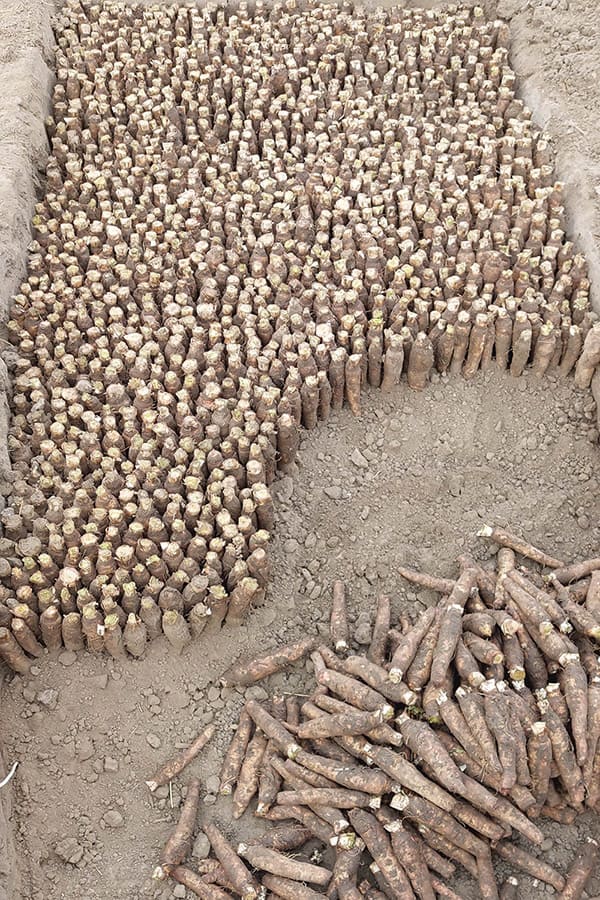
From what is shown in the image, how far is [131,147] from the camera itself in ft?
22.4

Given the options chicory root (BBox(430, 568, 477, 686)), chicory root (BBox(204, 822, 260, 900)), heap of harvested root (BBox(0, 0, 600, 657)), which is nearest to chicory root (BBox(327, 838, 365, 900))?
chicory root (BBox(204, 822, 260, 900))

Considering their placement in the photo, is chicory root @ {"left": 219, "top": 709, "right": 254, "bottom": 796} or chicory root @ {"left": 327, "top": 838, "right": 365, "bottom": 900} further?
chicory root @ {"left": 219, "top": 709, "right": 254, "bottom": 796}

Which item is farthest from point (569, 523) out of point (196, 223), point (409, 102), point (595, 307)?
point (409, 102)

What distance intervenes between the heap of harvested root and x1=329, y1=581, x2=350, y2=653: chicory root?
472 millimetres

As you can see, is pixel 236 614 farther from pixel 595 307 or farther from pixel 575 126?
pixel 575 126

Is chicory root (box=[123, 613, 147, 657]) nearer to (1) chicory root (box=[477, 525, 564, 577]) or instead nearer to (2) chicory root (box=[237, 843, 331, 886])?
(2) chicory root (box=[237, 843, 331, 886])

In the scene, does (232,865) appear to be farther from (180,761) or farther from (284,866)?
(180,761)

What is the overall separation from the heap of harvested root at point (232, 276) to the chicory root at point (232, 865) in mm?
1024

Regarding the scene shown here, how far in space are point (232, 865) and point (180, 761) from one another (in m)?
0.61

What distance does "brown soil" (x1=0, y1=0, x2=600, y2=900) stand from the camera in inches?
171

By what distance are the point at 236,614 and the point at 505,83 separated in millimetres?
5297

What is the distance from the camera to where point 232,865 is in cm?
410

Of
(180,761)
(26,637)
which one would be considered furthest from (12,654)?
(180,761)

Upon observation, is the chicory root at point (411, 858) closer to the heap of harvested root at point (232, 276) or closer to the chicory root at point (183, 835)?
the chicory root at point (183, 835)
